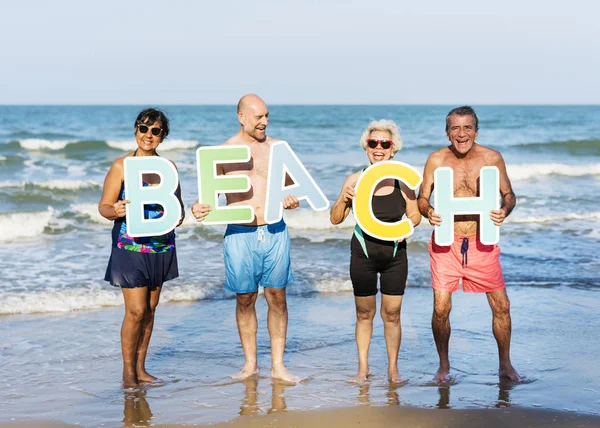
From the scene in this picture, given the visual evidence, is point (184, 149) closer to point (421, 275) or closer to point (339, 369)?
point (421, 275)

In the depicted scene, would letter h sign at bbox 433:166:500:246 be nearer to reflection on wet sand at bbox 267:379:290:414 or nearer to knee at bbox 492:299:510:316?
knee at bbox 492:299:510:316

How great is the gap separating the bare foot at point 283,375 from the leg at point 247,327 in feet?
0.65

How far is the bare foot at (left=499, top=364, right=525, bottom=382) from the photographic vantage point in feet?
20.0

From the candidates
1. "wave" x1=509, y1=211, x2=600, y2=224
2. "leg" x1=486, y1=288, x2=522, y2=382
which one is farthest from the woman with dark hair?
"wave" x1=509, y1=211, x2=600, y2=224

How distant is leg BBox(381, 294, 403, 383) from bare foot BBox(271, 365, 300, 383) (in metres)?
0.77

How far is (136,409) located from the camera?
5.50 metres

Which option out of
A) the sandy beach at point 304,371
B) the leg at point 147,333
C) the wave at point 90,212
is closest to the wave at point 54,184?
the wave at point 90,212

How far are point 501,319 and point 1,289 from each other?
6485 mm

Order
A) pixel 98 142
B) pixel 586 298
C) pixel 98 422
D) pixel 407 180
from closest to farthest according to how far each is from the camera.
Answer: pixel 98 422, pixel 407 180, pixel 586 298, pixel 98 142

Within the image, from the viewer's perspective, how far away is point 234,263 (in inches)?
233

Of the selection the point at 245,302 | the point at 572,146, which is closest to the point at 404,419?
the point at 245,302

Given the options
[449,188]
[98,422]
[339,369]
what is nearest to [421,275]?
[339,369]

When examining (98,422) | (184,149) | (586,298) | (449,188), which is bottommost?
(98,422)

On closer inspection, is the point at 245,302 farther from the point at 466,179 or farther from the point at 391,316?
the point at 466,179
